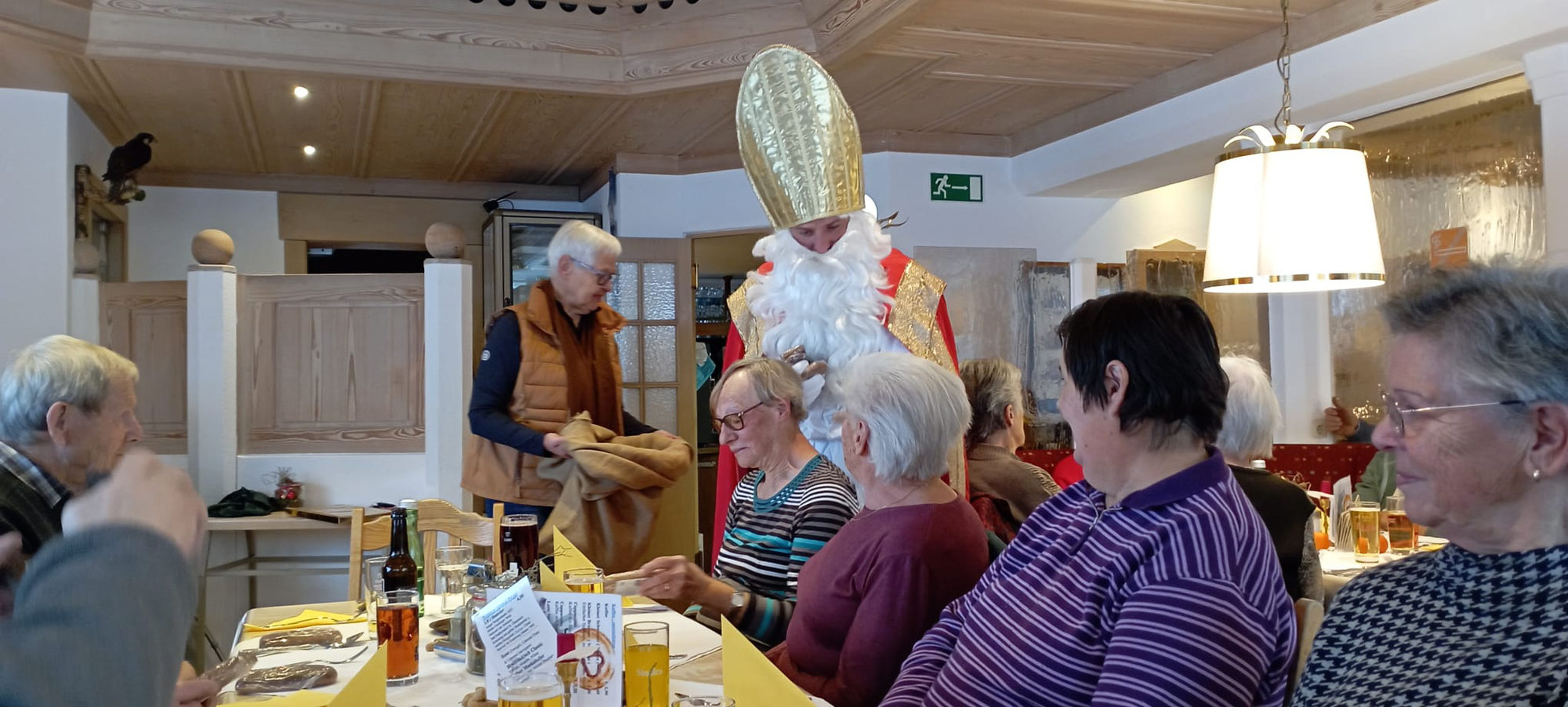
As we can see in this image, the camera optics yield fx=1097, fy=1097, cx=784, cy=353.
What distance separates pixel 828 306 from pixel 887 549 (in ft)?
3.98

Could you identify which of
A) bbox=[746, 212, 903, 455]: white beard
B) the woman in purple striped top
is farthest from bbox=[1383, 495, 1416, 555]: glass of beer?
the woman in purple striped top

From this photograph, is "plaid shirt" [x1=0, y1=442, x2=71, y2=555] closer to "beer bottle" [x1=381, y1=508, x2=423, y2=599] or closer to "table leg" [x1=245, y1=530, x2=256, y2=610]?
"beer bottle" [x1=381, y1=508, x2=423, y2=599]

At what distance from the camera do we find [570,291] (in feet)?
11.3

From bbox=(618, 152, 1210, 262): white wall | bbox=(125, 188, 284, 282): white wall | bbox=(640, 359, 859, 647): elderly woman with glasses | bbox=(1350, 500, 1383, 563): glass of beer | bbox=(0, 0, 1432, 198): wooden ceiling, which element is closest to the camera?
bbox=(640, 359, 859, 647): elderly woman with glasses

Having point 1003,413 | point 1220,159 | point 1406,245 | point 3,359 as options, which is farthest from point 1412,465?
point 3,359

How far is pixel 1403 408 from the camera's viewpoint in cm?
120

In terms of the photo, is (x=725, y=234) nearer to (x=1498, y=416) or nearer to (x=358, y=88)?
(x=358, y=88)

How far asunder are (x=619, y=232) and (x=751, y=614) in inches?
175

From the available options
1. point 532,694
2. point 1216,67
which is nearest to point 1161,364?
point 532,694

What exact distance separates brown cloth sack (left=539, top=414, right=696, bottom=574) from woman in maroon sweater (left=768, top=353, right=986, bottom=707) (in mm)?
1348

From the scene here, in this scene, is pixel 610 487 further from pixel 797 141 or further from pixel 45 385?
pixel 45 385

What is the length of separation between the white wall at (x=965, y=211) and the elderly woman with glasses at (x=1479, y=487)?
4.56 meters

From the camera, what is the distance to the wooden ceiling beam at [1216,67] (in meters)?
3.89

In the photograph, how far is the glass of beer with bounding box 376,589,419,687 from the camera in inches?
67.1
